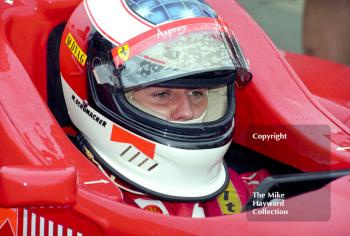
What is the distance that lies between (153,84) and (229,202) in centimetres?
54

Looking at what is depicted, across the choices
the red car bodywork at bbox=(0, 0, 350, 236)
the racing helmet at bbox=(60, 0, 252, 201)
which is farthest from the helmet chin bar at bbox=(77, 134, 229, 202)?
the red car bodywork at bbox=(0, 0, 350, 236)

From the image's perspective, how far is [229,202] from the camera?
3371mm

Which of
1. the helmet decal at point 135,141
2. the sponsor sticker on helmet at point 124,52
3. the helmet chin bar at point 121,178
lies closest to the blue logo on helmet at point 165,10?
the sponsor sticker on helmet at point 124,52

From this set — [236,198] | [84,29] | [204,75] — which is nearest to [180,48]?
[204,75]

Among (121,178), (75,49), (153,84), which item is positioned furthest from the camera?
(75,49)

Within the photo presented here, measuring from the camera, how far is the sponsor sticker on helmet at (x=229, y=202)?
3.34m

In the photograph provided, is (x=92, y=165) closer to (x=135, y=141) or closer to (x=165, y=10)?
(x=135, y=141)

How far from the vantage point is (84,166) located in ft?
9.96

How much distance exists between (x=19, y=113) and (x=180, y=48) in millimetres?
510

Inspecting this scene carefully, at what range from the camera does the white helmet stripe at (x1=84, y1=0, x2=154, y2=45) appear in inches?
123

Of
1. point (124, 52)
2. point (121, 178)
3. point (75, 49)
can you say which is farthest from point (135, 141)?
point (75, 49)

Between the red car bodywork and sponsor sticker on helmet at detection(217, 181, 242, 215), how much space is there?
0.24 meters

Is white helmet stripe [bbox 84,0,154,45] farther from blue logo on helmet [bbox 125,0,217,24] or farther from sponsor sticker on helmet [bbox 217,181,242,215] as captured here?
sponsor sticker on helmet [bbox 217,181,242,215]

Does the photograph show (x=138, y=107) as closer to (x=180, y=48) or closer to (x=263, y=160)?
(x=180, y=48)
